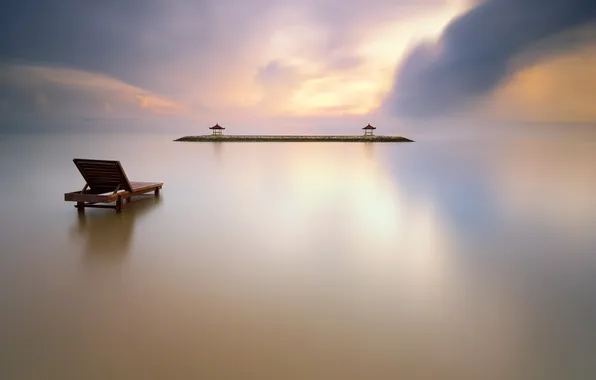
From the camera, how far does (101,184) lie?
699cm

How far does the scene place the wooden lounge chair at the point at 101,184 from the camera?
6586 mm

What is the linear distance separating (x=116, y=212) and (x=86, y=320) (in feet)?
14.8

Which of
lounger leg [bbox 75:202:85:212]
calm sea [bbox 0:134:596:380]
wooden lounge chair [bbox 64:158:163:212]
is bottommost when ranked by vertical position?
calm sea [bbox 0:134:596:380]

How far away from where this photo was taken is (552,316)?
296cm

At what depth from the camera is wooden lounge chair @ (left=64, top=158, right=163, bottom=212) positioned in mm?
6586

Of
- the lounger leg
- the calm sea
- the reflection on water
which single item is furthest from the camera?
the lounger leg

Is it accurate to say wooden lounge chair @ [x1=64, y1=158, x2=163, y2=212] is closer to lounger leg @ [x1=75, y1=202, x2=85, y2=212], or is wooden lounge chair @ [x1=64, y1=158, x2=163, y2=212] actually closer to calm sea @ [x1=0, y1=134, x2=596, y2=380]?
lounger leg @ [x1=75, y1=202, x2=85, y2=212]

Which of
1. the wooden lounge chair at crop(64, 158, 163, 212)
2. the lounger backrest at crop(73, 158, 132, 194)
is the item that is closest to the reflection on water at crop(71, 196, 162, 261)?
the wooden lounge chair at crop(64, 158, 163, 212)

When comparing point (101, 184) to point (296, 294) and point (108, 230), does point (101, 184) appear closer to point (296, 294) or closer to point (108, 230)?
point (108, 230)

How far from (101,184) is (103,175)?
0.26 m

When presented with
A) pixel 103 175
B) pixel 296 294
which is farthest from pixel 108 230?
pixel 296 294

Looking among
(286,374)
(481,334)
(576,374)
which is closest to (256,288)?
(286,374)

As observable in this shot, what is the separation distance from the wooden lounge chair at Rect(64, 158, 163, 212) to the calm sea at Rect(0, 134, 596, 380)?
0.32 metres

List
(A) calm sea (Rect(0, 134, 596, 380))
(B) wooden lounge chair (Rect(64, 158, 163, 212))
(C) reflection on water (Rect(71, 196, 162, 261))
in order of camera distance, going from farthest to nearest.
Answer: (B) wooden lounge chair (Rect(64, 158, 163, 212)) → (C) reflection on water (Rect(71, 196, 162, 261)) → (A) calm sea (Rect(0, 134, 596, 380))
